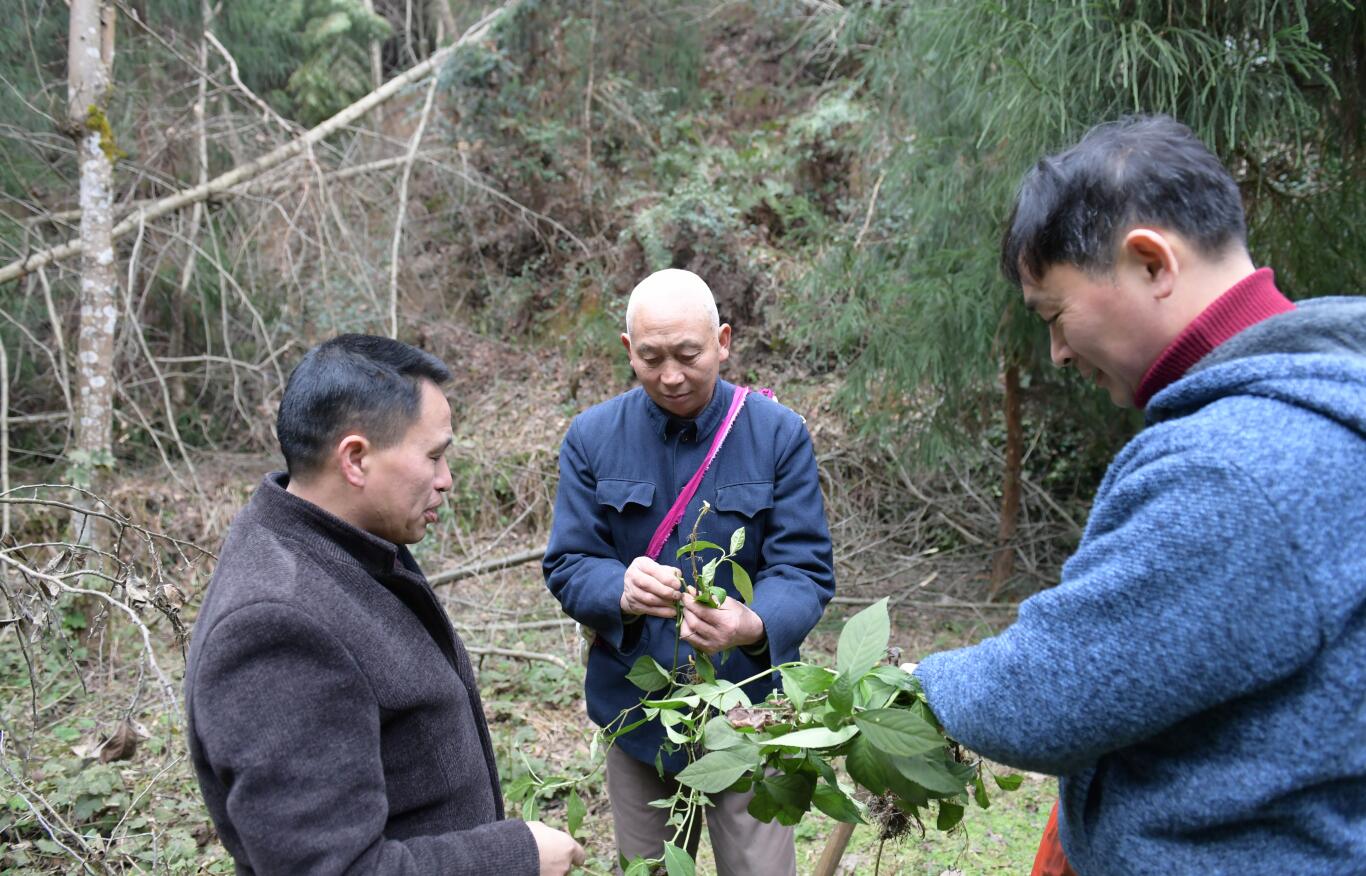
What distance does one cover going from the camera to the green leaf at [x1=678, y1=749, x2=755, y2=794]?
1.72 meters

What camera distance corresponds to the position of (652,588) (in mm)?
2180

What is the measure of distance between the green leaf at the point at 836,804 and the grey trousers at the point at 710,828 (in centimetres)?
71

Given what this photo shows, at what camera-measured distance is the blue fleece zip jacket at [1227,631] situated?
1068mm

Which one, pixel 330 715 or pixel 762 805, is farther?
pixel 762 805

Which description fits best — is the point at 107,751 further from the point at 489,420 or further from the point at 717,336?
the point at 489,420

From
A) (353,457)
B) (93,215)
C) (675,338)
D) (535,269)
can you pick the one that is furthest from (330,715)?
(535,269)

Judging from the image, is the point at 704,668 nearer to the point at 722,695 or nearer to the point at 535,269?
the point at 722,695

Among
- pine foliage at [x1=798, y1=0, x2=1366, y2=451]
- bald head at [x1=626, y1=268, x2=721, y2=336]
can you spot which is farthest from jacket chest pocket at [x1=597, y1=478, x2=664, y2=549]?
pine foliage at [x1=798, y1=0, x2=1366, y2=451]

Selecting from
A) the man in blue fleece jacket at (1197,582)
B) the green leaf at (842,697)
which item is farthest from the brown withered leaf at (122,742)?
the man in blue fleece jacket at (1197,582)

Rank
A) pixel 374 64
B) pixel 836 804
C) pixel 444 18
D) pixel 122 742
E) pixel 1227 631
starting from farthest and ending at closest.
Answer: pixel 374 64, pixel 444 18, pixel 122 742, pixel 836 804, pixel 1227 631

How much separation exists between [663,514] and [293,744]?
1206mm

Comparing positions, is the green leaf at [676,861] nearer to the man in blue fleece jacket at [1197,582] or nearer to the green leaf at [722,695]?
the green leaf at [722,695]

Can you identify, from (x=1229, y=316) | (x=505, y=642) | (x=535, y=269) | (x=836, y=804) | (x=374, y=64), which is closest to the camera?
(x=1229, y=316)

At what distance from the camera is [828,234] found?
8.11 metres
